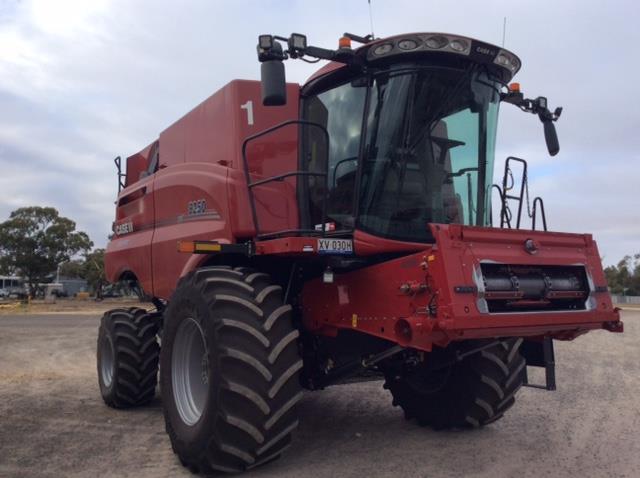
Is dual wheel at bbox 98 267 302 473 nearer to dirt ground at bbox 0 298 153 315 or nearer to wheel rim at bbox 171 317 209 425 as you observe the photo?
wheel rim at bbox 171 317 209 425

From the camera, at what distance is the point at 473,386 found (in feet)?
20.1

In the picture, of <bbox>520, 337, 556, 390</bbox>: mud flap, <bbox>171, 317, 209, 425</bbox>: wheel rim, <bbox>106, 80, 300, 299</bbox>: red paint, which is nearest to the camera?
<bbox>520, 337, 556, 390</bbox>: mud flap

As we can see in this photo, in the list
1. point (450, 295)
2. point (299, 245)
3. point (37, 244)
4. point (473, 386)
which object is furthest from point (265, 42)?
point (37, 244)

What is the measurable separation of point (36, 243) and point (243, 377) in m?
64.0

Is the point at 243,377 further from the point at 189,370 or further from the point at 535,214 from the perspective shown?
the point at 535,214

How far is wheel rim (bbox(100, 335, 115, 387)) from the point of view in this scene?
8.12 m

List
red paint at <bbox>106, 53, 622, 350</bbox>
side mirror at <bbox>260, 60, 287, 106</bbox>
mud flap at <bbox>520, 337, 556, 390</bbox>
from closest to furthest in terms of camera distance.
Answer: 1. red paint at <bbox>106, 53, 622, 350</bbox>
2. side mirror at <bbox>260, 60, 287, 106</bbox>
3. mud flap at <bbox>520, 337, 556, 390</bbox>

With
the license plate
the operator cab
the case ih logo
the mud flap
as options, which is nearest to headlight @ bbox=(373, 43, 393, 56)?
the operator cab

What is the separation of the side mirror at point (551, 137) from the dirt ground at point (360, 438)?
282 cm

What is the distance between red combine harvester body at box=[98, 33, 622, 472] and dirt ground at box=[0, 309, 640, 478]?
444 mm

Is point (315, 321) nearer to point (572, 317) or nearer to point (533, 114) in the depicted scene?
point (572, 317)

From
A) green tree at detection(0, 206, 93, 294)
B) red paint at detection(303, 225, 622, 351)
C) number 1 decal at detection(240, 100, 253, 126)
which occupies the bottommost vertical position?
red paint at detection(303, 225, 622, 351)

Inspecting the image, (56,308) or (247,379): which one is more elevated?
(56,308)

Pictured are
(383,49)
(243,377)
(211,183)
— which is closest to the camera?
(243,377)
